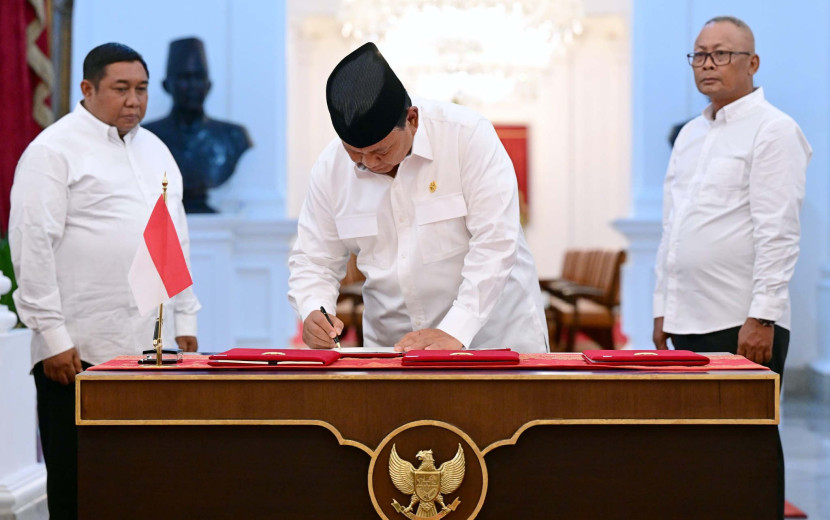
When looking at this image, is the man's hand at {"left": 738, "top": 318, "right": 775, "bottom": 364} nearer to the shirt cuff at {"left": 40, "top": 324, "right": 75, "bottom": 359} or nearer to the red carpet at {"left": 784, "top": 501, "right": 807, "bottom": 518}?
the red carpet at {"left": 784, "top": 501, "right": 807, "bottom": 518}

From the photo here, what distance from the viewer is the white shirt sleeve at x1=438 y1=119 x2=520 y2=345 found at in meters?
2.36

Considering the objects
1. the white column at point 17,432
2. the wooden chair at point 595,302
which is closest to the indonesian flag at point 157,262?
the white column at point 17,432

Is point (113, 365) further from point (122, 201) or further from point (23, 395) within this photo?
point (23, 395)

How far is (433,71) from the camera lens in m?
9.20

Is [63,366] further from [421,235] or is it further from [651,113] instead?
[651,113]

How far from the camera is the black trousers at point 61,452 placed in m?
2.79

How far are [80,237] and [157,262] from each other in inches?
34.4

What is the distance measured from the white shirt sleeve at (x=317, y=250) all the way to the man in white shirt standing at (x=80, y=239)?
671 mm

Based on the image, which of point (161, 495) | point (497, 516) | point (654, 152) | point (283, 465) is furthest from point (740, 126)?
point (654, 152)

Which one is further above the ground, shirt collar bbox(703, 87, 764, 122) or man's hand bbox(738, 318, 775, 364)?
shirt collar bbox(703, 87, 764, 122)

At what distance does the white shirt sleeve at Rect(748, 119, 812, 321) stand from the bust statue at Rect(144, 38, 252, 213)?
4.12 m

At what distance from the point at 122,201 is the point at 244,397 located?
133 cm

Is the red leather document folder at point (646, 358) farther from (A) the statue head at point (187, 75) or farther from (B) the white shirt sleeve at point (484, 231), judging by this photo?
(A) the statue head at point (187, 75)

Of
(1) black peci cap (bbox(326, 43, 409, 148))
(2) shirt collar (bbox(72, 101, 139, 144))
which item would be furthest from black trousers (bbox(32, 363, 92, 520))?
(1) black peci cap (bbox(326, 43, 409, 148))
